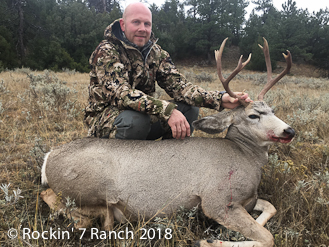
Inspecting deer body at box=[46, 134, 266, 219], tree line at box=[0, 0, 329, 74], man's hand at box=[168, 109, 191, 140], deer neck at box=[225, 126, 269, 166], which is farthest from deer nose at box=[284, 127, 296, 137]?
tree line at box=[0, 0, 329, 74]

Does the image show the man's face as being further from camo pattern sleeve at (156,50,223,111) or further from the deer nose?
the deer nose

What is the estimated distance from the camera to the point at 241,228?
205 cm

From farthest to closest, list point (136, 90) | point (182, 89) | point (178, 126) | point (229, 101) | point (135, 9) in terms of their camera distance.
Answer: point (182, 89), point (135, 9), point (229, 101), point (136, 90), point (178, 126)

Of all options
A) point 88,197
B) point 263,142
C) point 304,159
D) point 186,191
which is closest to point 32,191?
point 88,197

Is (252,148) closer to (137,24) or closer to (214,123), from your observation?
(214,123)

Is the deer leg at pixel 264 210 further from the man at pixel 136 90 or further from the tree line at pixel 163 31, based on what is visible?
the tree line at pixel 163 31

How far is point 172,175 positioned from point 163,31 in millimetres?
36322

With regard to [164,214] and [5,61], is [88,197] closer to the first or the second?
[164,214]

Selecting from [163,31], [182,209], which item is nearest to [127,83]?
[182,209]

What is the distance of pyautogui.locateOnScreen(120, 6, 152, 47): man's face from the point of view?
314cm

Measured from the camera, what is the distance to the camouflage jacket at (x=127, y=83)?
8.84 ft

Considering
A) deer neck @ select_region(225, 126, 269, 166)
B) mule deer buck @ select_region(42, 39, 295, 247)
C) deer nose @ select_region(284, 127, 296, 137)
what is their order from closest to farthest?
mule deer buck @ select_region(42, 39, 295, 247)
deer nose @ select_region(284, 127, 296, 137)
deer neck @ select_region(225, 126, 269, 166)

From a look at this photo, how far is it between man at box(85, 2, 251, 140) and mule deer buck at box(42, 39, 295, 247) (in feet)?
0.99

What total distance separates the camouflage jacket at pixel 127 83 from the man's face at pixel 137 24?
0.09 m
